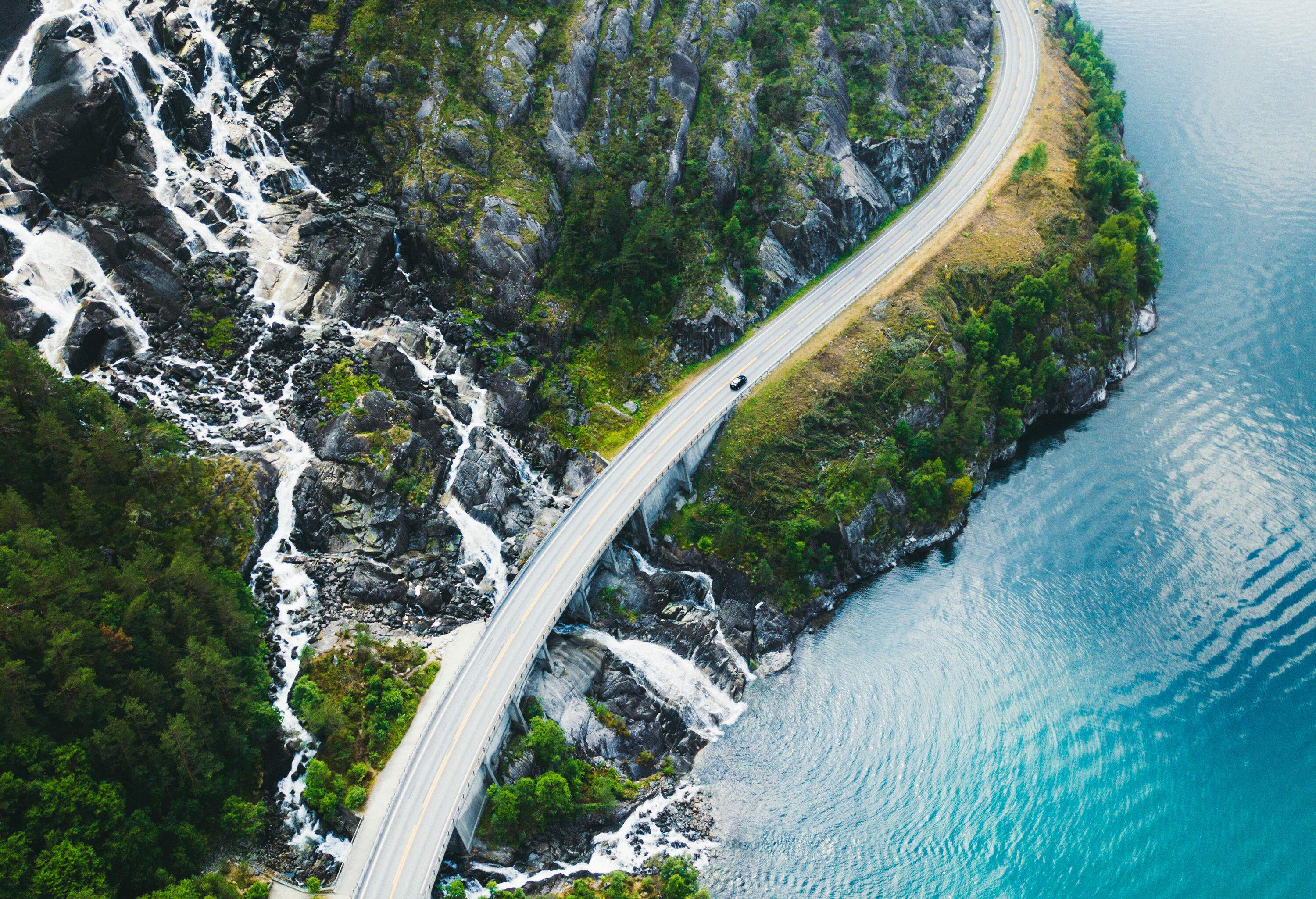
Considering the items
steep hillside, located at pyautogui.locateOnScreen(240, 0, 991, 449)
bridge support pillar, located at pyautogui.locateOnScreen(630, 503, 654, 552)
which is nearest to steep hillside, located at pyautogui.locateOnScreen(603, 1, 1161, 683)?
bridge support pillar, located at pyautogui.locateOnScreen(630, 503, 654, 552)

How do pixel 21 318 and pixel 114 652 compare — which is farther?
pixel 21 318

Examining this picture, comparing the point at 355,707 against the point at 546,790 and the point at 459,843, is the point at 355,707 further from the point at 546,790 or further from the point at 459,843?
the point at 546,790

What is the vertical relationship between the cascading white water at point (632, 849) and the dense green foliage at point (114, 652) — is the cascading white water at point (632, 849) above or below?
below

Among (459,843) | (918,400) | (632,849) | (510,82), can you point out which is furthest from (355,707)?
(510,82)

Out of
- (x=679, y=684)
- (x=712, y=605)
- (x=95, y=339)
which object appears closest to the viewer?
(x=679, y=684)

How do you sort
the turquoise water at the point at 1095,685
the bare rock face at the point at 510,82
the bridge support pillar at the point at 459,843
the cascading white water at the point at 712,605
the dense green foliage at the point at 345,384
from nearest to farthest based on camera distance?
the bridge support pillar at the point at 459,843 < the turquoise water at the point at 1095,685 < the cascading white water at the point at 712,605 < the dense green foliage at the point at 345,384 < the bare rock face at the point at 510,82

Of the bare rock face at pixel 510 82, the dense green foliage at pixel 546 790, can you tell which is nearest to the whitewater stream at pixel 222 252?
the dense green foliage at pixel 546 790

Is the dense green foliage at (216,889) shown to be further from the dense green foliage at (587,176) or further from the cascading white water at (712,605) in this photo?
the dense green foliage at (587,176)
